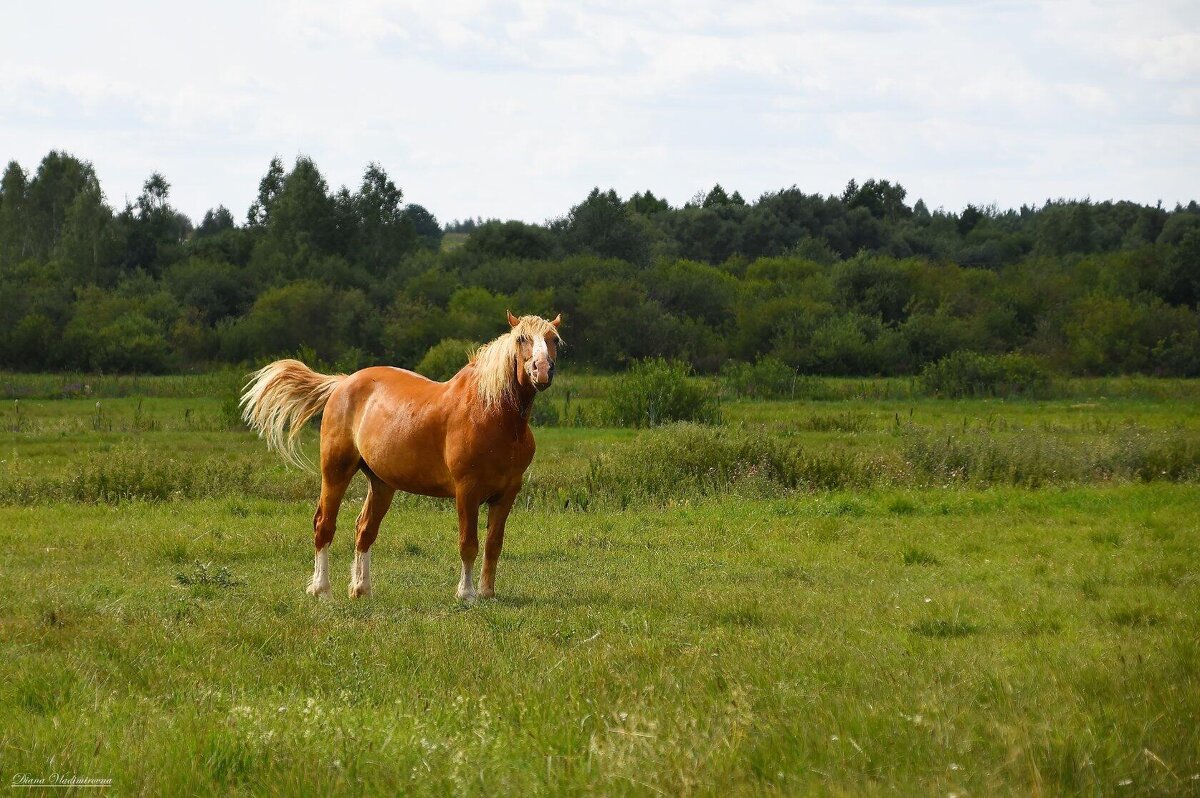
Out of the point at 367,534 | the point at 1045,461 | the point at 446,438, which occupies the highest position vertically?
the point at 446,438

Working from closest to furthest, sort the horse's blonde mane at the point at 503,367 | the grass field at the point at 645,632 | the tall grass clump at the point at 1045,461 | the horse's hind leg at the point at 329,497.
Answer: the grass field at the point at 645,632 < the horse's blonde mane at the point at 503,367 < the horse's hind leg at the point at 329,497 < the tall grass clump at the point at 1045,461

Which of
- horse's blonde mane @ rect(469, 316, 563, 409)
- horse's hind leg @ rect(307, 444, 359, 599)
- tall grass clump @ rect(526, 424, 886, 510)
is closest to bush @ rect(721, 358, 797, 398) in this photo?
tall grass clump @ rect(526, 424, 886, 510)

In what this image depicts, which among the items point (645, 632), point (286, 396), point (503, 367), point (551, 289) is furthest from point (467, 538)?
point (551, 289)

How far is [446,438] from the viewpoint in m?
11.1

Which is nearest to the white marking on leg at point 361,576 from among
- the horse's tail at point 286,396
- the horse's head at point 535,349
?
the horse's tail at point 286,396

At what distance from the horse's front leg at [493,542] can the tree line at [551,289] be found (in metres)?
45.5

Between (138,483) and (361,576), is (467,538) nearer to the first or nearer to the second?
(361,576)

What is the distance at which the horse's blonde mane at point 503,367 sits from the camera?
35.2ft

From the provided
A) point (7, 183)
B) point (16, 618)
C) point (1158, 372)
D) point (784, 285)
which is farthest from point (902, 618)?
point (7, 183)

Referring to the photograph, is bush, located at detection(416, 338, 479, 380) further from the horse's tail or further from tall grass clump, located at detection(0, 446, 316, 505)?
the horse's tail

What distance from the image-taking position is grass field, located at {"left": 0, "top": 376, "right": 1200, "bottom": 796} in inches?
204

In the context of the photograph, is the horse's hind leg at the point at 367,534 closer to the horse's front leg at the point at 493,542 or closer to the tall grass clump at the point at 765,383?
the horse's front leg at the point at 493,542

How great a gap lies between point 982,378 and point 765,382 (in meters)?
9.63

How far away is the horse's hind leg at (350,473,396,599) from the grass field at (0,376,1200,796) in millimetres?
253
